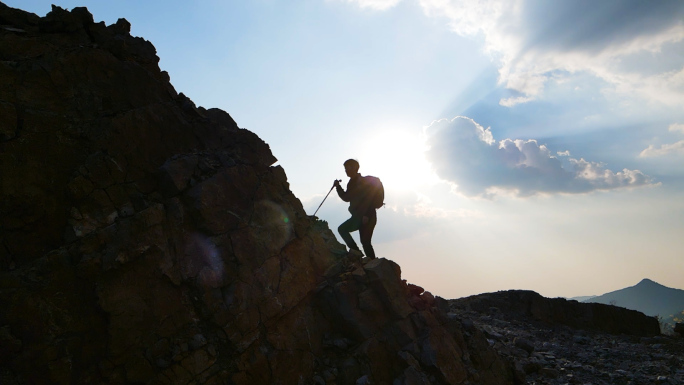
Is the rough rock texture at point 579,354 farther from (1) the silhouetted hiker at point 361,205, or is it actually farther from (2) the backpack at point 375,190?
(2) the backpack at point 375,190

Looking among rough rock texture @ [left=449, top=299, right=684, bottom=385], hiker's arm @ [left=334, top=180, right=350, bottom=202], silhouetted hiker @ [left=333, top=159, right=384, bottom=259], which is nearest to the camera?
rough rock texture @ [left=449, top=299, right=684, bottom=385]

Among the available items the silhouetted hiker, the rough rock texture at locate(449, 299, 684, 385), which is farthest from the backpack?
the rough rock texture at locate(449, 299, 684, 385)

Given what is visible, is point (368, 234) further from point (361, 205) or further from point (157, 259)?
point (157, 259)

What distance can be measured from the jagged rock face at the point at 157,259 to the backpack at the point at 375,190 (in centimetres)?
234

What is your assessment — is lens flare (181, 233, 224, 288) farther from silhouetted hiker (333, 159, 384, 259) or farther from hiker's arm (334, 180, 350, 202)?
hiker's arm (334, 180, 350, 202)

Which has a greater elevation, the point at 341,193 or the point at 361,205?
the point at 341,193

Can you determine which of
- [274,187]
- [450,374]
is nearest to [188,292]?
[274,187]

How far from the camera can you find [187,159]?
10.1 m

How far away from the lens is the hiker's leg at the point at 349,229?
42.7ft

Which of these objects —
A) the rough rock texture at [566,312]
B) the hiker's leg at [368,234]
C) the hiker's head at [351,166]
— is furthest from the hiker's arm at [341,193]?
the rough rock texture at [566,312]

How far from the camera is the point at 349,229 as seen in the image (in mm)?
13031

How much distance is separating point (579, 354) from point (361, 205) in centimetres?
961

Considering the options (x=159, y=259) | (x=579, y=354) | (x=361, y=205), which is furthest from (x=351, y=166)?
(x=579, y=354)

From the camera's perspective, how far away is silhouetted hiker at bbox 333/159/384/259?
42.7 ft
